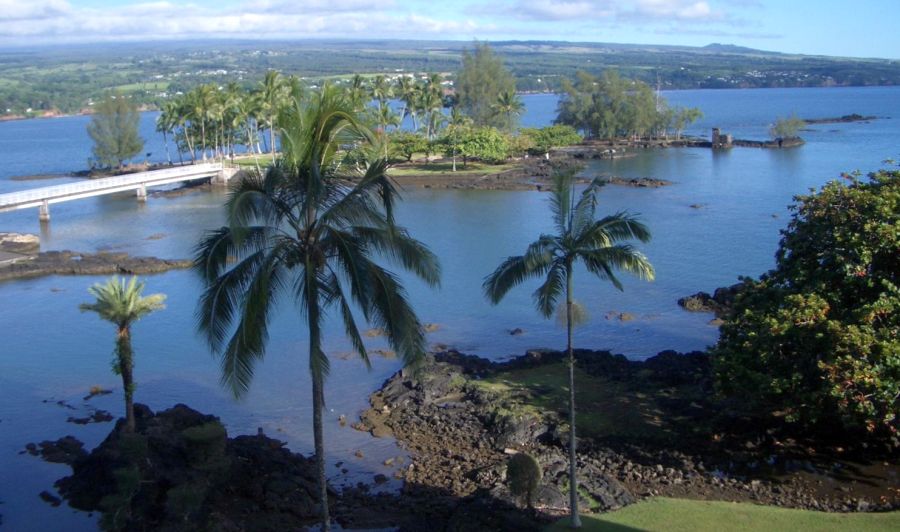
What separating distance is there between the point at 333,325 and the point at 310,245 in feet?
64.3

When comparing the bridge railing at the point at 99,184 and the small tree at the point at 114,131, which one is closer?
the bridge railing at the point at 99,184

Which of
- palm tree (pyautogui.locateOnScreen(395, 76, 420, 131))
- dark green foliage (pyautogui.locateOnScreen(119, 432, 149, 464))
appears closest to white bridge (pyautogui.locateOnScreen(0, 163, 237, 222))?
palm tree (pyautogui.locateOnScreen(395, 76, 420, 131))

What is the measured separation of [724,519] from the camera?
16047mm

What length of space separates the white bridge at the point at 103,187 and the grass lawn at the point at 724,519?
46.0 m

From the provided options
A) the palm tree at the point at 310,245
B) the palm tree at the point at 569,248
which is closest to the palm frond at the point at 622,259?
the palm tree at the point at 569,248

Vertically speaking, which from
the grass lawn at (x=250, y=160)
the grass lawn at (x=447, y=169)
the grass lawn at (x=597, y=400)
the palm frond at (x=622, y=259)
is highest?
the palm frond at (x=622, y=259)

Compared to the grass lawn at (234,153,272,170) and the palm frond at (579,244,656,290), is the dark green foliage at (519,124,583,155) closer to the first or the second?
the grass lawn at (234,153,272,170)

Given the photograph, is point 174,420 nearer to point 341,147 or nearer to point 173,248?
point 341,147

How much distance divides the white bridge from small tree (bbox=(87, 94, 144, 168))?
970cm

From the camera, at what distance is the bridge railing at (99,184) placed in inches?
2106

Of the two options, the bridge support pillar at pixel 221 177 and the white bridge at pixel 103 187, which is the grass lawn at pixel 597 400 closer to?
the white bridge at pixel 103 187

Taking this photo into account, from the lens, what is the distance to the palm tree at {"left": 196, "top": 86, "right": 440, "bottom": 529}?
1241 centimetres

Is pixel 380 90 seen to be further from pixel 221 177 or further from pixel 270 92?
pixel 221 177

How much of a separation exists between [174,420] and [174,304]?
649 inches
